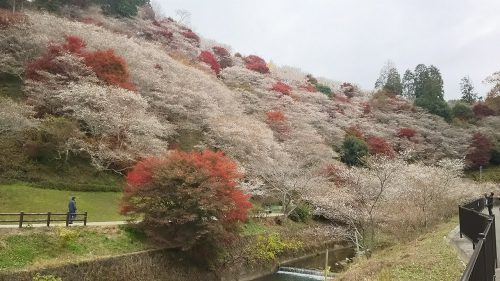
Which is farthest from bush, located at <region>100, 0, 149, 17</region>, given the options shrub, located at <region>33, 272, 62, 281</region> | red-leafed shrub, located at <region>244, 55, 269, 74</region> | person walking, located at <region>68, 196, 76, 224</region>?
shrub, located at <region>33, 272, 62, 281</region>

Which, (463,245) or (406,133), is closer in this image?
(463,245)

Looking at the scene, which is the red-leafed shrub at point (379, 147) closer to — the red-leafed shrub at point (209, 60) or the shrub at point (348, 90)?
the red-leafed shrub at point (209, 60)

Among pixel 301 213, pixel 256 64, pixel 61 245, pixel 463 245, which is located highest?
pixel 256 64

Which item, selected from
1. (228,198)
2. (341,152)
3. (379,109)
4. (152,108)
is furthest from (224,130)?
(379,109)

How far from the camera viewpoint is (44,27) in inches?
1451

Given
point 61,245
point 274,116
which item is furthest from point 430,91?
point 61,245

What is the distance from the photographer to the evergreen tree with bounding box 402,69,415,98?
88250mm

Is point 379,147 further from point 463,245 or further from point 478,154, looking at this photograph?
point 463,245

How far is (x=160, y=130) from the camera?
31.3m

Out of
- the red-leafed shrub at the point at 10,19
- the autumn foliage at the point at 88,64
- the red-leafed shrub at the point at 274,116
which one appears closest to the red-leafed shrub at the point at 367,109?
the red-leafed shrub at the point at 274,116

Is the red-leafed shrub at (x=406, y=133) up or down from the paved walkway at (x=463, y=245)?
up

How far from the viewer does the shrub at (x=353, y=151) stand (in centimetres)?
4978

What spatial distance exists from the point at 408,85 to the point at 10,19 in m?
79.4

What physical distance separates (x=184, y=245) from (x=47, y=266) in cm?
674
